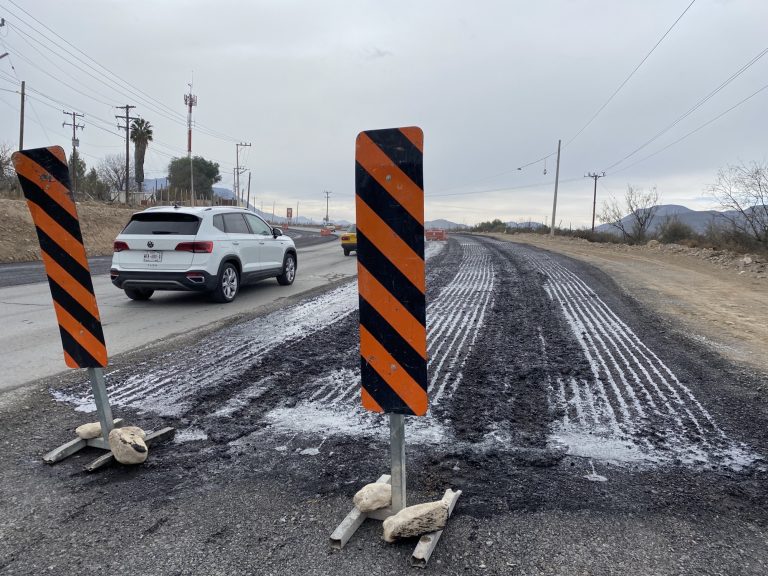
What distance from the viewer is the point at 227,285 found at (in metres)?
9.73

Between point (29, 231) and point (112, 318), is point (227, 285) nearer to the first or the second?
point (112, 318)

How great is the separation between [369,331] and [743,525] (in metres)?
2.20

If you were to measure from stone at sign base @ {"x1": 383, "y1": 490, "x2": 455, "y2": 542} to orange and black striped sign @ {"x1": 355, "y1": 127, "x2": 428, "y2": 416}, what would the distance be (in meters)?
0.47

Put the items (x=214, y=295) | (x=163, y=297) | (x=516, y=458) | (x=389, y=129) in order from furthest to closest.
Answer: (x=163, y=297) → (x=214, y=295) → (x=516, y=458) → (x=389, y=129)

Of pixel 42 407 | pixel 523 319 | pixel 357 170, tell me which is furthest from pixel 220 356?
pixel 523 319

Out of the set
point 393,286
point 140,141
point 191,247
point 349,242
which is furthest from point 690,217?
point 140,141

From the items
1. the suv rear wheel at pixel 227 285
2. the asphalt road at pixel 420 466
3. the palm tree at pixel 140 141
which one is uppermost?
the palm tree at pixel 140 141

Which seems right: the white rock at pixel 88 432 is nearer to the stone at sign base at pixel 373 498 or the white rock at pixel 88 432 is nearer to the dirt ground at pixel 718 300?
the stone at sign base at pixel 373 498

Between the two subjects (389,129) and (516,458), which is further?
(516,458)

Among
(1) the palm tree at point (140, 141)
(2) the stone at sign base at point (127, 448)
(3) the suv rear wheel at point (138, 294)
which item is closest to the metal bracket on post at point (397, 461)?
(2) the stone at sign base at point (127, 448)

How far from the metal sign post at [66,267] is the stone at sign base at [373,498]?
171cm

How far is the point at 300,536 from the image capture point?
254cm

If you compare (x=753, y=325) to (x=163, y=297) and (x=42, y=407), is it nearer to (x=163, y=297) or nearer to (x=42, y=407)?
(x=42, y=407)

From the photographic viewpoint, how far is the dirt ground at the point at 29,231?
19.1m
